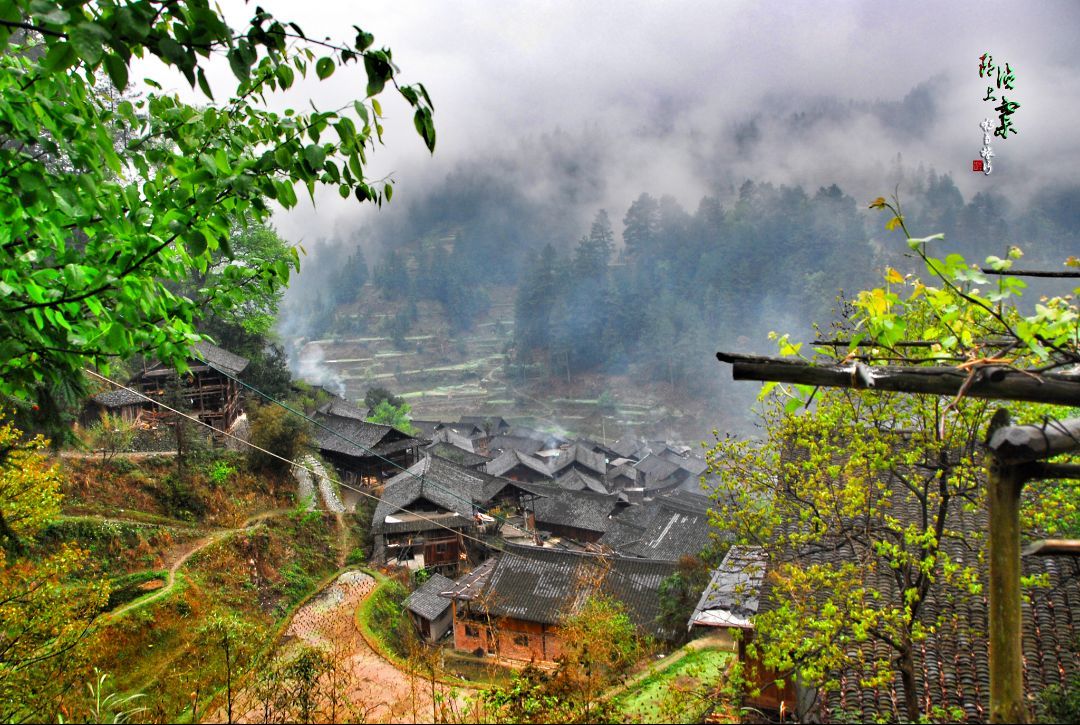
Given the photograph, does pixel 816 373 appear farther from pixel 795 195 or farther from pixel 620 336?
pixel 795 195

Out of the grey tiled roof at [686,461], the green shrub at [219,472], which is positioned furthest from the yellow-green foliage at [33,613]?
the grey tiled roof at [686,461]

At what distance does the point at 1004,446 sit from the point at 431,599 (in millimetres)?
22257

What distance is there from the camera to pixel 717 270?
88938mm

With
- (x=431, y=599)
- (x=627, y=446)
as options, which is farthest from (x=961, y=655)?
(x=627, y=446)

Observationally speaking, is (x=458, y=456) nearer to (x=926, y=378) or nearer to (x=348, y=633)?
(x=348, y=633)

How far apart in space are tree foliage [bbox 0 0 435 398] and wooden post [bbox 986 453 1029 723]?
318 centimetres

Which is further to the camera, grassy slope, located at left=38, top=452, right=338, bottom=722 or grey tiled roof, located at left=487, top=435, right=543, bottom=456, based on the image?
grey tiled roof, located at left=487, top=435, right=543, bottom=456

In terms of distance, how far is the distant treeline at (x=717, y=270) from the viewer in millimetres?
80562

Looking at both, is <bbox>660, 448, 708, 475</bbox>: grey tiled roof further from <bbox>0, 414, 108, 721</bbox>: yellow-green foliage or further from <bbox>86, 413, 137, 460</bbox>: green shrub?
<bbox>0, 414, 108, 721</bbox>: yellow-green foliage

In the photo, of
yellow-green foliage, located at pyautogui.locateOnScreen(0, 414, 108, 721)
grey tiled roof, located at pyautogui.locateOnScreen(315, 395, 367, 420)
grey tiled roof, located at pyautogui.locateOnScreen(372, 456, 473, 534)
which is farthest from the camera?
grey tiled roof, located at pyautogui.locateOnScreen(315, 395, 367, 420)

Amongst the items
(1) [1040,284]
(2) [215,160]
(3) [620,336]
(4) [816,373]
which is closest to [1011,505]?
(4) [816,373]

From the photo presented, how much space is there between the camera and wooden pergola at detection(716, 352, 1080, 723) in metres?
2.84

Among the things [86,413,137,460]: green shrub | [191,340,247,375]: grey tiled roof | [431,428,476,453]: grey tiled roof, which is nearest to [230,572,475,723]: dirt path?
[86,413,137,460]: green shrub

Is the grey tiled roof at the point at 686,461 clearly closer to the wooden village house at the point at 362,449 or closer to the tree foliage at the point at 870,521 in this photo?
the wooden village house at the point at 362,449
